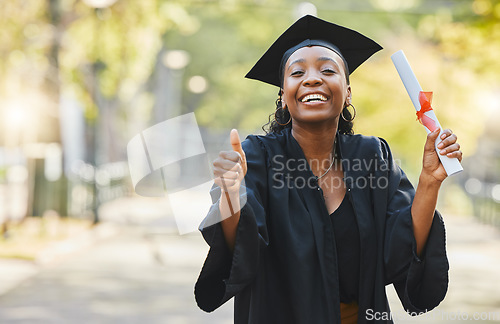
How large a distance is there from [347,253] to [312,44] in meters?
0.82

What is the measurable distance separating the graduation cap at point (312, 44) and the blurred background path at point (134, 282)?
443 cm

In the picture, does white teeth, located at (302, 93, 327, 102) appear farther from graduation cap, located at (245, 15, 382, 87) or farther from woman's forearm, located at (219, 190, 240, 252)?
woman's forearm, located at (219, 190, 240, 252)

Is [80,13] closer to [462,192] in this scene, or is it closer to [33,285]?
[33,285]

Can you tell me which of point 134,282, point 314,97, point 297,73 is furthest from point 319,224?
point 134,282

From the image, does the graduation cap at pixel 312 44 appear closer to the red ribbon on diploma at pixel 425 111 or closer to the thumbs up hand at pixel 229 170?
the red ribbon on diploma at pixel 425 111

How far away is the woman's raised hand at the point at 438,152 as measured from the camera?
2.24 meters

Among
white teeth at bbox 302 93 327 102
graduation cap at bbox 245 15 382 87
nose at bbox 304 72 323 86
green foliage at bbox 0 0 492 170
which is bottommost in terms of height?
white teeth at bbox 302 93 327 102

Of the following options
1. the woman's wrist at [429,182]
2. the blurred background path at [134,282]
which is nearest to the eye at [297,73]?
the woman's wrist at [429,182]

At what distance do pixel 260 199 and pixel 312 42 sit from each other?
67 cm

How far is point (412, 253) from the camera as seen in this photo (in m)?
2.40

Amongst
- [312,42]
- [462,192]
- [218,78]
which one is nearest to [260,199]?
[312,42]

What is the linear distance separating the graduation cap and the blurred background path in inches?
174

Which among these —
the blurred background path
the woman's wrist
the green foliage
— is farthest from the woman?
the green foliage

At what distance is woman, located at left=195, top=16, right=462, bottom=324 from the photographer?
231cm
